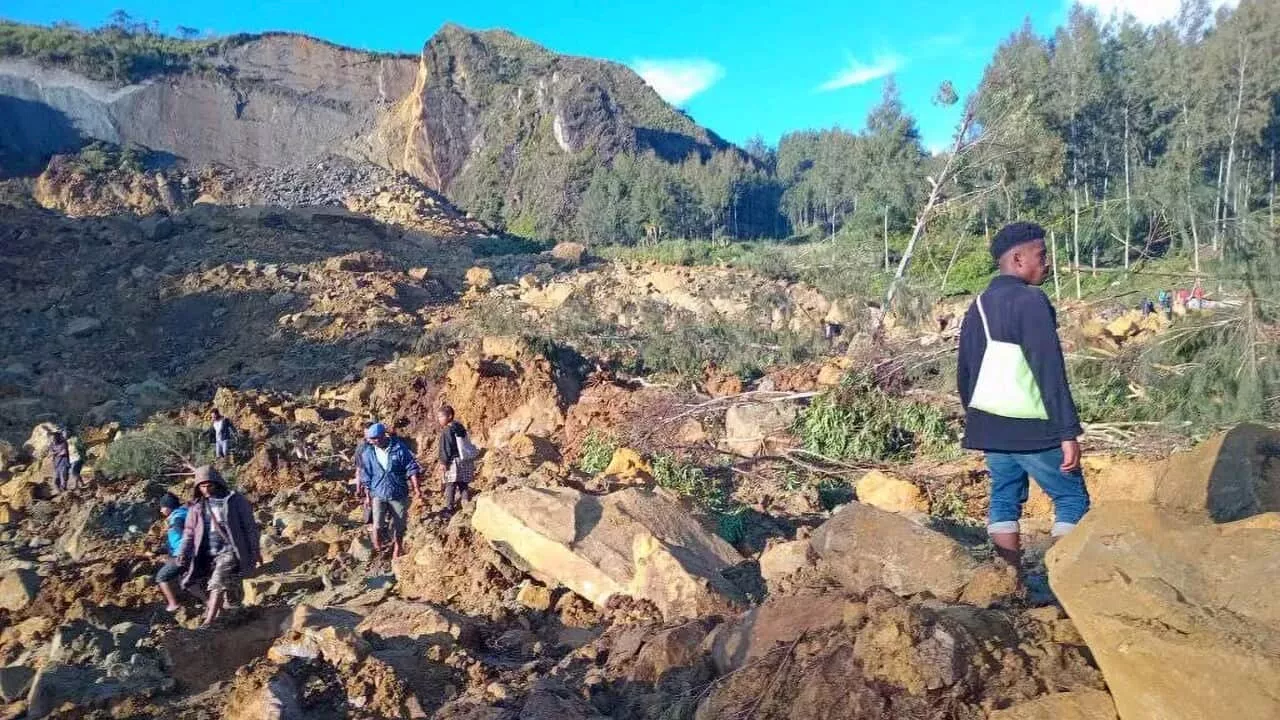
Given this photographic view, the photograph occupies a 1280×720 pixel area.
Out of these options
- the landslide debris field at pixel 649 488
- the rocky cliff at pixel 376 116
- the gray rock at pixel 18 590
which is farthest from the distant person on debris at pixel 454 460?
the rocky cliff at pixel 376 116

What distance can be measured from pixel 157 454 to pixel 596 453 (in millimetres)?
5195

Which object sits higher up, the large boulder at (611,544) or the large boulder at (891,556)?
the large boulder at (891,556)

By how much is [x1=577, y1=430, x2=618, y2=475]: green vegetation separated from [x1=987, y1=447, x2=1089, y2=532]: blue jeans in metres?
4.59

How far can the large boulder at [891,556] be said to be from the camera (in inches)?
111

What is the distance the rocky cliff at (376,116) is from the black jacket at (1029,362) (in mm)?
41093

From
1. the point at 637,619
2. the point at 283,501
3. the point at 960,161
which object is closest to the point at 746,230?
the point at 960,161

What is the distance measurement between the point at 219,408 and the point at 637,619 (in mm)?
8699

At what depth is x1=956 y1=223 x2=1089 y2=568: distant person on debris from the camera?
2.81 m

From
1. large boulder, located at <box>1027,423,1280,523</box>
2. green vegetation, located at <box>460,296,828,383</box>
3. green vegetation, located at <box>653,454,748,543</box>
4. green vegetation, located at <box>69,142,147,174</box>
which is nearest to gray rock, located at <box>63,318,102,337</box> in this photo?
green vegetation, located at <box>460,296,828,383</box>

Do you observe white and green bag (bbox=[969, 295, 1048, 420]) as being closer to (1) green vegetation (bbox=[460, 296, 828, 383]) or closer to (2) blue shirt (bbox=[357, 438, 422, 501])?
(2) blue shirt (bbox=[357, 438, 422, 501])

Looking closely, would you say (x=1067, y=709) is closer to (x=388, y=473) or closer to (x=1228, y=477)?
(x=1228, y=477)

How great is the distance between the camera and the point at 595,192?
4419 cm

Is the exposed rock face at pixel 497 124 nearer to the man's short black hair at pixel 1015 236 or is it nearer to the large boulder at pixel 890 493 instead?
the large boulder at pixel 890 493

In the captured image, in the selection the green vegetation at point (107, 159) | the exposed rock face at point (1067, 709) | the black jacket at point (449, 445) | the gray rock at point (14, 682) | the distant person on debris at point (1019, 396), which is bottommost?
the gray rock at point (14, 682)
